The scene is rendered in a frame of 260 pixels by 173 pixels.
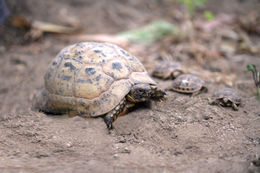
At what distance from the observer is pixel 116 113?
3117mm

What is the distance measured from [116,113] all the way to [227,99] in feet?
5.05

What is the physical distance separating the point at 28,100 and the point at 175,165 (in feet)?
11.0

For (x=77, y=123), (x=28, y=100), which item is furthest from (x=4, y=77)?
(x=77, y=123)

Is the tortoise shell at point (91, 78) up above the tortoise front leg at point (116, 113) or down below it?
above

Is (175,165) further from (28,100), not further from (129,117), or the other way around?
(28,100)

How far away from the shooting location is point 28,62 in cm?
595

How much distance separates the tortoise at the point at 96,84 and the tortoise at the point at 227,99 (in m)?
0.75

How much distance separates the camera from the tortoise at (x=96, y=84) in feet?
10.3

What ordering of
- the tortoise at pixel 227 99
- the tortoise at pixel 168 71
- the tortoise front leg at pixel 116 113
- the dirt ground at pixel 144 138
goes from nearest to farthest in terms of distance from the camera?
the dirt ground at pixel 144 138
the tortoise front leg at pixel 116 113
the tortoise at pixel 227 99
the tortoise at pixel 168 71

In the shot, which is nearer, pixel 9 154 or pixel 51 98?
pixel 9 154

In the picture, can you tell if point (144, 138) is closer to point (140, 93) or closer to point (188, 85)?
point (140, 93)

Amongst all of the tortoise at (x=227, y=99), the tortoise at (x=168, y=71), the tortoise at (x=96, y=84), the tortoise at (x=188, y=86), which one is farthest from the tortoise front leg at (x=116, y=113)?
the tortoise at (x=168, y=71)

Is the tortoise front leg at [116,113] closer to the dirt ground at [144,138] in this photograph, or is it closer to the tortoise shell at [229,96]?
the dirt ground at [144,138]

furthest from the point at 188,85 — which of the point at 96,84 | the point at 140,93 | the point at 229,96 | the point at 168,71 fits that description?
the point at 96,84
